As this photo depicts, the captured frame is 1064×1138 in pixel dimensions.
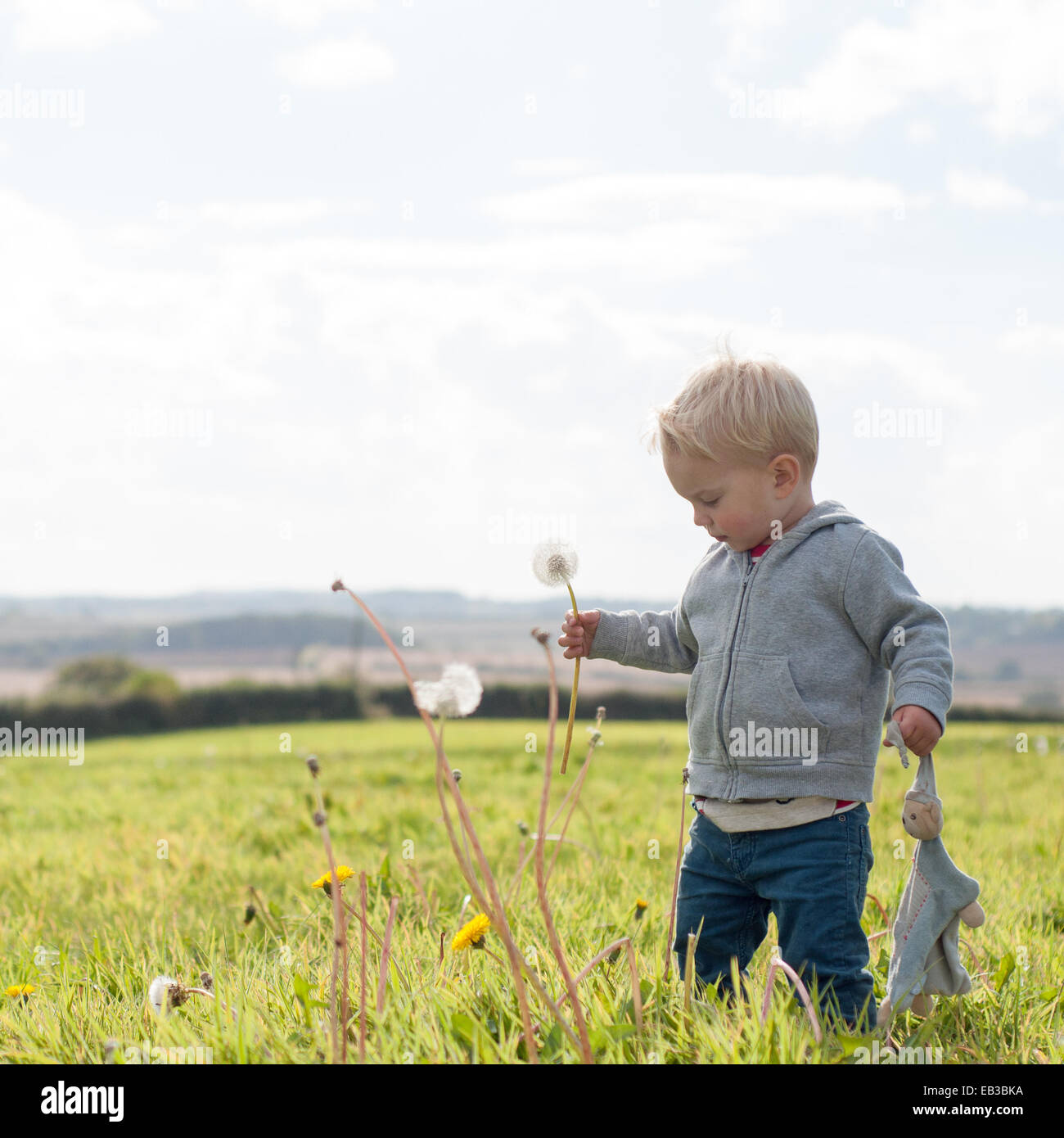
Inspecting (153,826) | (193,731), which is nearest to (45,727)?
(193,731)

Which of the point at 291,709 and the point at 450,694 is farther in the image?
the point at 291,709

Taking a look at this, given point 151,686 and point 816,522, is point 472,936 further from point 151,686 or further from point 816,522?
point 151,686

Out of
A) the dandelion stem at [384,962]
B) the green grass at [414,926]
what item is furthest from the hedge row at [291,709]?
the dandelion stem at [384,962]

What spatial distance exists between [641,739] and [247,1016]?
12.2 metres

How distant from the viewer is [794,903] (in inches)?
89.9

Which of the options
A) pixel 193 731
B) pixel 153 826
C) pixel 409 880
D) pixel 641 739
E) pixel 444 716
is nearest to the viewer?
pixel 444 716

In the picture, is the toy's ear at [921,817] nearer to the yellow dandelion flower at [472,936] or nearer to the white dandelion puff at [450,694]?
the yellow dandelion flower at [472,936]

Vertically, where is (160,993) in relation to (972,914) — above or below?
below

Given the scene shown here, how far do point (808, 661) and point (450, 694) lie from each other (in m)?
1.07

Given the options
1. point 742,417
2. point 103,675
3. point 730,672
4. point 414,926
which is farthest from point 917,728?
point 103,675

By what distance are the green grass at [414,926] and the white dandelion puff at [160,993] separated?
3 cm

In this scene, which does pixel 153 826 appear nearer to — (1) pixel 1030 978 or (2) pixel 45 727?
A: (1) pixel 1030 978

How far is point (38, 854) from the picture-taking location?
4973 mm

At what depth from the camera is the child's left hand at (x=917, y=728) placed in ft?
6.79
